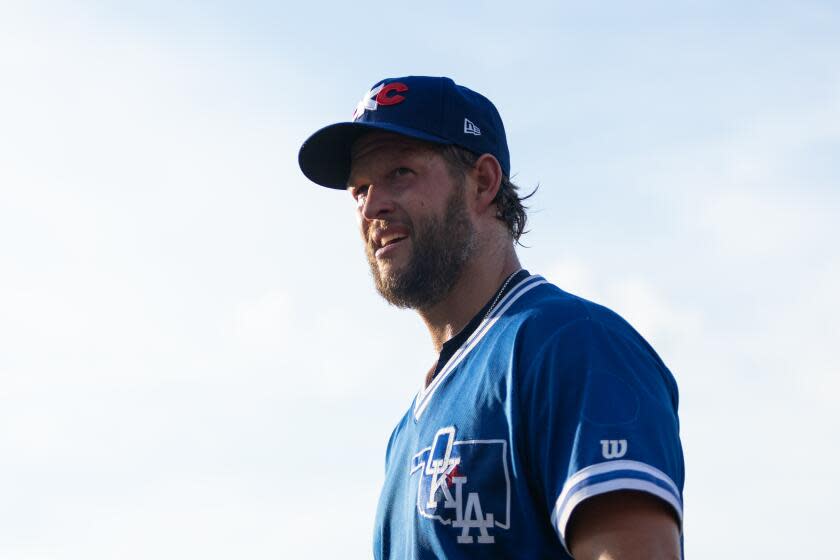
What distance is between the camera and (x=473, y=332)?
4484mm

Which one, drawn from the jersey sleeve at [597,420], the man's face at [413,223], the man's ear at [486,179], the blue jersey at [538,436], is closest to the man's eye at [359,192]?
the man's face at [413,223]

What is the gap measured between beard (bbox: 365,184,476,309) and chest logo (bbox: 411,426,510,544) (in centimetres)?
87

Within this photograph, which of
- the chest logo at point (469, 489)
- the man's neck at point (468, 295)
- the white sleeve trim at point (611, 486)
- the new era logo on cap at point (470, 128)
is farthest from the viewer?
the new era logo on cap at point (470, 128)

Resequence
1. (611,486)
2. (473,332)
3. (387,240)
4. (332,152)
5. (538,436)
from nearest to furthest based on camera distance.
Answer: (611,486) < (538,436) < (473,332) < (387,240) < (332,152)

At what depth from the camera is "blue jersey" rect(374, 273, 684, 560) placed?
3.37 m

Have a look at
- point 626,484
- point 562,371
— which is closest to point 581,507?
point 626,484

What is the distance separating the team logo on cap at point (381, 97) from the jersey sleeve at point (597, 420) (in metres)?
1.62

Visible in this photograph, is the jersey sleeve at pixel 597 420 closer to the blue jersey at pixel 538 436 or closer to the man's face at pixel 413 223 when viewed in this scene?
the blue jersey at pixel 538 436

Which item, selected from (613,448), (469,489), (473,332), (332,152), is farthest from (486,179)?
(613,448)

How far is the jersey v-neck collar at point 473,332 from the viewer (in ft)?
14.4

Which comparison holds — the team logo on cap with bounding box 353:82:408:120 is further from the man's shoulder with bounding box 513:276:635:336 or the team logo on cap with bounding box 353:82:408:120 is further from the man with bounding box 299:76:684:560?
the man's shoulder with bounding box 513:276:635:336

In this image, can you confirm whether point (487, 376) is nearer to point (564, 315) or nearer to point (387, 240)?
point (564, 315)

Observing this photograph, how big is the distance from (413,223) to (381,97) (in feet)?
1.99

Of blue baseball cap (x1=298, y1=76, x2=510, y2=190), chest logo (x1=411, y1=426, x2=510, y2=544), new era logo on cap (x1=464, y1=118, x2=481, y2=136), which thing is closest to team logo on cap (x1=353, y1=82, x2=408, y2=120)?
blue baseball cap (x1=298, y1=76, x2=510, y2=190)
